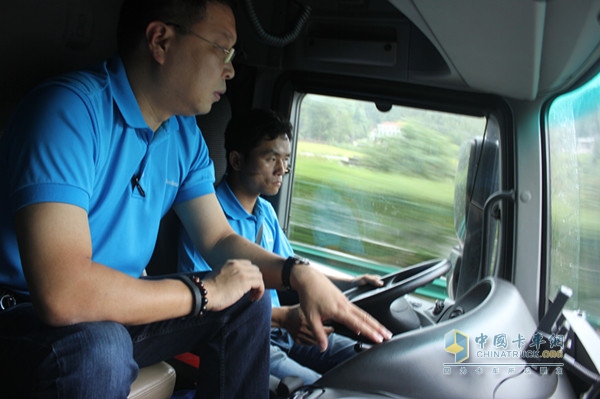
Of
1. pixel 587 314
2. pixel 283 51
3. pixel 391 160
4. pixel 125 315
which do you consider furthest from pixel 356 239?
pixel 125 315

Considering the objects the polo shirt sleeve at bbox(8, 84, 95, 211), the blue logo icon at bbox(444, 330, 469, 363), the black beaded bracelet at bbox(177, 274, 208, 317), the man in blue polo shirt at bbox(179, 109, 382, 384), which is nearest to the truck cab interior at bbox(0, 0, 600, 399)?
the blue logo icon at bbox(444, 330, 469, 363)

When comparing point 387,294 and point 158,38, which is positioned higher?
point 158,38

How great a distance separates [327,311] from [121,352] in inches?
21.7

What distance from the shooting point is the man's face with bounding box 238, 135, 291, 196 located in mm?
2240

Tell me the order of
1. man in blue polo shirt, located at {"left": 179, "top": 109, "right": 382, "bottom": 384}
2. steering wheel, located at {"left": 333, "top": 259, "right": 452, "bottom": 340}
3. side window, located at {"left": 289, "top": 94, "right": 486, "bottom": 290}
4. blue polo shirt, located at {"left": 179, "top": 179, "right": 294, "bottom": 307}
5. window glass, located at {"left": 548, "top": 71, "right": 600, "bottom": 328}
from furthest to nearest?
1. side window, located at {"left": 289, "top": 94, "right": 486, "bottom": 290}
2. man in blue polo shirt, located at {"left": 179, "top": 109, "right": 382, "bottom": 384}
3. blue polo shirt, located at {"left": 179, "top": 179, "right": 294, "bottom": 307}
4. steering wheel, located at {"left": 333, "top": 259, "right": 452, "bottom": 340}
5. window glass, located at {"left": 548, "top": 71, "right": 600, "bottom": 328}

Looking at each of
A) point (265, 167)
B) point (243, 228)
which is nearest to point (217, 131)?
point (265, 167)

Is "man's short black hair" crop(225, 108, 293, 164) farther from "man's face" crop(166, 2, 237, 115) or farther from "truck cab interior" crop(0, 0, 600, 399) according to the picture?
"man's face" crop(166, 2, 237, 115)

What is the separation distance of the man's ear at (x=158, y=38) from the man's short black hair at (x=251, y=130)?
0.78 metres

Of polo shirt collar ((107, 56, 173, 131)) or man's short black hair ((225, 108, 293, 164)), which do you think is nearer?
polo shirt collar ((107, 56, 173, 131))

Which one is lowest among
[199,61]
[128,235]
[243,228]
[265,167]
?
[243,228]

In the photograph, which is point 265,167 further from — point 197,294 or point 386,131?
point 197,294

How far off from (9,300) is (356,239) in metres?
1.73

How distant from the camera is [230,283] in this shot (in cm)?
139

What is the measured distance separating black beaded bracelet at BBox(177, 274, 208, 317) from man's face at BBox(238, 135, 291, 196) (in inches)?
36.4
